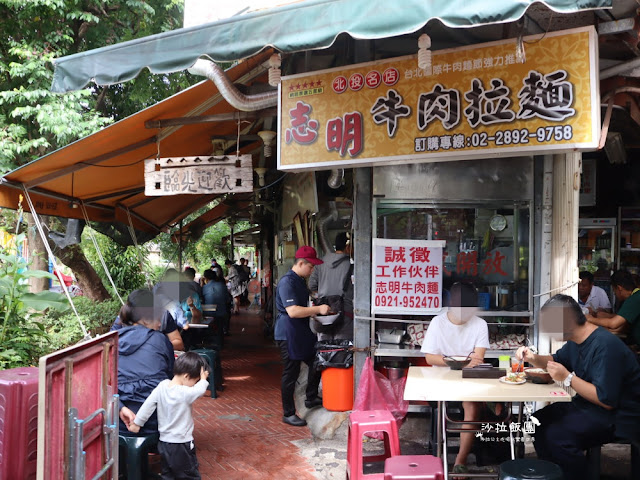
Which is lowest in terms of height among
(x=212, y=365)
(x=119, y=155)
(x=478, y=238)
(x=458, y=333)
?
(x=212, y=365)

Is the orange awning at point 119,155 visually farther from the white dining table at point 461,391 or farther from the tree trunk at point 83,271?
the tree trunk at point 83,271

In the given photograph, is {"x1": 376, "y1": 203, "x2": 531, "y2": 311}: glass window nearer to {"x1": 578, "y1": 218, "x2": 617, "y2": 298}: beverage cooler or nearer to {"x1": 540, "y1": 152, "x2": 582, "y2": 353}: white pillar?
{"x1": 540, "y1": 152, "x2": 582, "y2": 353}: white pillar

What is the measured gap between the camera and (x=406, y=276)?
20.9 feet

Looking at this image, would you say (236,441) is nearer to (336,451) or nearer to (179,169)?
(336,451)

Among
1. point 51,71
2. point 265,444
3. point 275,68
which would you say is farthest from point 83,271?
point 275,68

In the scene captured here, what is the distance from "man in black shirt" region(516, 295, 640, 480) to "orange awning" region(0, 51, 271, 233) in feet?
12.7

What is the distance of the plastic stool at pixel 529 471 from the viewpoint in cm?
340

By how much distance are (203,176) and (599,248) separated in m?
6.95

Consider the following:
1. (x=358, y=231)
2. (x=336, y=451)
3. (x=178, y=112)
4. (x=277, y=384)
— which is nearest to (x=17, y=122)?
(x=178, y=112)

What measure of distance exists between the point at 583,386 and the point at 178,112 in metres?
5.20

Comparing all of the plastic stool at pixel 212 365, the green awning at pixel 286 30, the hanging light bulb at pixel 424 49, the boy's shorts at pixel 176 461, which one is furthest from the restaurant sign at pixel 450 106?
the plastic stool at pixel 212 365

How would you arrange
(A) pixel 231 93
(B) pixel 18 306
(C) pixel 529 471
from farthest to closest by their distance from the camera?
(A) pixel 231 93, (B) pixel 18 306, (C) pixel 529 471

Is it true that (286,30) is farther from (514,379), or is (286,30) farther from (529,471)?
(529,471)

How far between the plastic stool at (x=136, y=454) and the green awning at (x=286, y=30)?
9.78 feet
